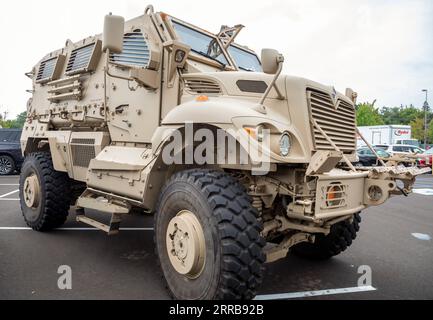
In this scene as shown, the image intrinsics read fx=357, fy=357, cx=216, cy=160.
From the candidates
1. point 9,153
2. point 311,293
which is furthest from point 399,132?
point 311,293

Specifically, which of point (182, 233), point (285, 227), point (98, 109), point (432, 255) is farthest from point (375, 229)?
point (98, 109)

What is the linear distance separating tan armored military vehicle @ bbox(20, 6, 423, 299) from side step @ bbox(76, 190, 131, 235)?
0.9 inches

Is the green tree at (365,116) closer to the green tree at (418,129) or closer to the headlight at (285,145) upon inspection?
the green tree at (418,129)

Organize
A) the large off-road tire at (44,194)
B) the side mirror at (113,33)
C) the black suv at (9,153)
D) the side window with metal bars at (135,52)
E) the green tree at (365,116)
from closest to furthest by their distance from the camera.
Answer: the side mirror at (113,33)
the side window with metal bars at (135,52)
the large off-road tire at (44,194)
the black suv at (9,153)
the green tree at (365,116)

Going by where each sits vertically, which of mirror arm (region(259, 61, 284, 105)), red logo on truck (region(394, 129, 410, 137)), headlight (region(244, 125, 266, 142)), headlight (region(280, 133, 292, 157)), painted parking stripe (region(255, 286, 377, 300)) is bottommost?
painted parking stripe (region(255, 286, 377, 300))

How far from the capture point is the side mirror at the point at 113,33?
335cm

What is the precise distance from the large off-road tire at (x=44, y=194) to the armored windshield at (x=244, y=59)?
3099 mm

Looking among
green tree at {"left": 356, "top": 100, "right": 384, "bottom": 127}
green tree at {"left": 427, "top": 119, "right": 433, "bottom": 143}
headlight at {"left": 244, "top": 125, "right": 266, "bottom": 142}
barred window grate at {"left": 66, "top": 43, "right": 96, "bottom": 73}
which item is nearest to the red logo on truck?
green tree at {"left": 356, "top": 100, "right": 384, "bottom": 127}

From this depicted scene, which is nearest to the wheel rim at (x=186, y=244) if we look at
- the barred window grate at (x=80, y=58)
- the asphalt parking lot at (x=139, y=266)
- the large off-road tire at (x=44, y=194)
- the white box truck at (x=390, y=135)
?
the asphalt parking lot at (x=139, y=266)

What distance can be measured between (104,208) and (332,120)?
105 inches

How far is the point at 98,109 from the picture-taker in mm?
4695

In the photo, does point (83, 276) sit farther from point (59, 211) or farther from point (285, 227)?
point (285, 227)

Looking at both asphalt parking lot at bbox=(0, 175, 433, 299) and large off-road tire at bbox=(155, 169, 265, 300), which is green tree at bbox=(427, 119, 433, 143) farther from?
large off-road tire at bbox=(155, 169, 265, 300)

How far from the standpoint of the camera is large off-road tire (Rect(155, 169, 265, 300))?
2652 mm
